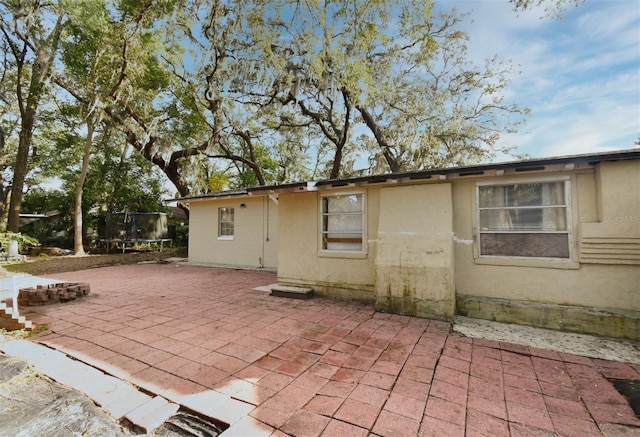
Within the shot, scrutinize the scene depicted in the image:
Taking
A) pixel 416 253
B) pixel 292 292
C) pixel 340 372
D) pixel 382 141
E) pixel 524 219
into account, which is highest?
pixel 382 141

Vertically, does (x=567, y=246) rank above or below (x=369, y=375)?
above

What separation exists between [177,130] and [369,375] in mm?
16176

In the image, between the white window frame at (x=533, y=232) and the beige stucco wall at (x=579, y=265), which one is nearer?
the beige stucco wall at (x=579, y=265)

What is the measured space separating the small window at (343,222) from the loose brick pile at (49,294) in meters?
5.23

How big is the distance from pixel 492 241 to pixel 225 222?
30.7 feet

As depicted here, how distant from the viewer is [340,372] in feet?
9.91

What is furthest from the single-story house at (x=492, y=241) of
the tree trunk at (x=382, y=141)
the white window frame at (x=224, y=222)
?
the tree trunk at (x=382, y=141)

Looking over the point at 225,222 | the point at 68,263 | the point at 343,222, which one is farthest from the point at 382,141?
the point at 68,263

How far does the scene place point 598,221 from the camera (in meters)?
4.18

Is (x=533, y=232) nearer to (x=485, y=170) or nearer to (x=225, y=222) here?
(x=485, y=170)

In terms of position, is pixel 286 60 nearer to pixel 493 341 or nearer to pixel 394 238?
pixel 394 238

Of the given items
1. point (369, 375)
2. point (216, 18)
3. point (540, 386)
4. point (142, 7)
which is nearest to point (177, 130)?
point (142, 7)

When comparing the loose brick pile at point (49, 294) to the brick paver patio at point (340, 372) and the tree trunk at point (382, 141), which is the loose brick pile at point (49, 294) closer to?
the brick paver patio at point (340, 372)

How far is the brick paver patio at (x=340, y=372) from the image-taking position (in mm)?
2260
